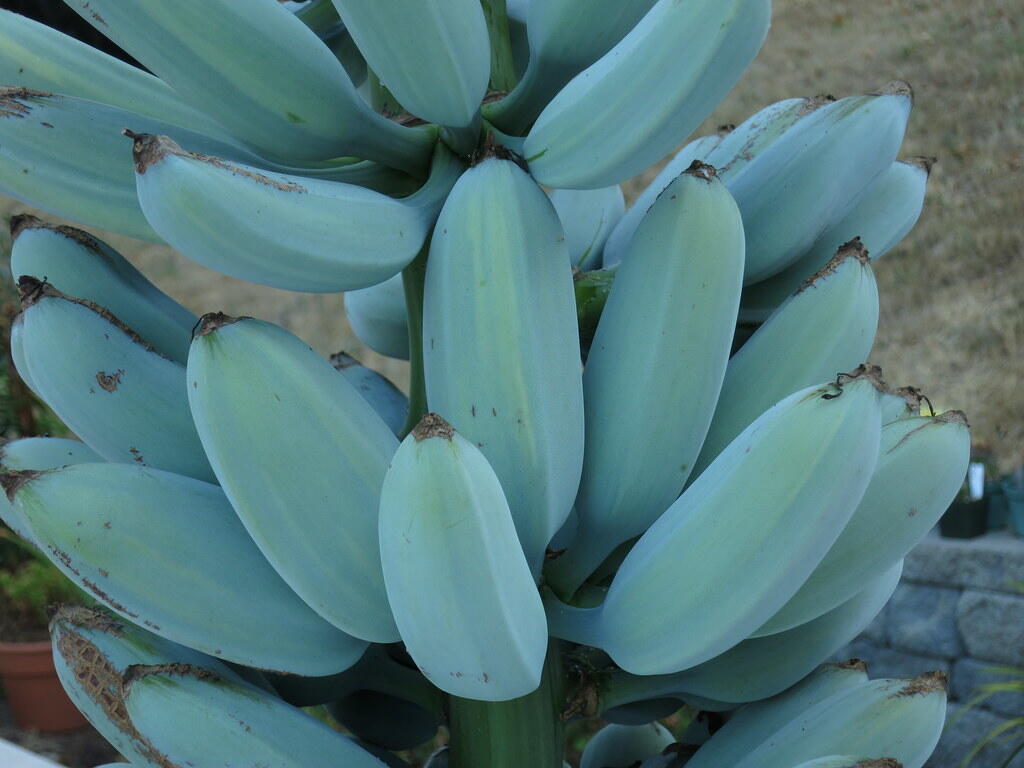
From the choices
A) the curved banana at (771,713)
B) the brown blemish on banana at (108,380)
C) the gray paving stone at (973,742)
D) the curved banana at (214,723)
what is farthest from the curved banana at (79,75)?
the gray paving stone at (973,742)

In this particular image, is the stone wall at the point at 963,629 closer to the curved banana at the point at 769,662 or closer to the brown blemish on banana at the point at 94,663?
the curved banana at the point at 769,662

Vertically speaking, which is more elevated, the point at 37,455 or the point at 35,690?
the point at 37,455

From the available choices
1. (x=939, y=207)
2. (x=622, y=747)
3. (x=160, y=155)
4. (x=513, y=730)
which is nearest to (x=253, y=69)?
(x=160, y=155)

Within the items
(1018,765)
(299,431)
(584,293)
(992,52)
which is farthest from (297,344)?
(992,52)

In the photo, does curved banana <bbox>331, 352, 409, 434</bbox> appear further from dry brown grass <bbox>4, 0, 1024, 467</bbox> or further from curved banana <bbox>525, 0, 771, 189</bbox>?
dry brown grass <bbox>4, 0, 1024, 467</bbox>

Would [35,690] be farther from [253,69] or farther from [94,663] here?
[253,69]

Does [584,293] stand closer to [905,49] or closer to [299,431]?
[299,431]
